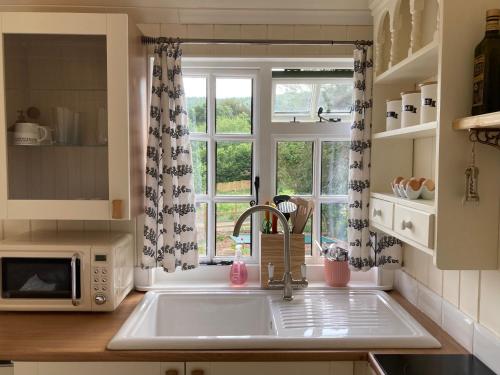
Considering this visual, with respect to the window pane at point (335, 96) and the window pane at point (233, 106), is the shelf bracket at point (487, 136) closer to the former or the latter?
the window pane at point (335, 96)

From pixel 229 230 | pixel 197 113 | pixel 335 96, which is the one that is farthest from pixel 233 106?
pixel 229 230

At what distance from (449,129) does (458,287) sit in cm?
59

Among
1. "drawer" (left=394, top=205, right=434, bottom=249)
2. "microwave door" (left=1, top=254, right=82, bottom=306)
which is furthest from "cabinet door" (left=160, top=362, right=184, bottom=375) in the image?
"drawer" (left=394, top=205, right=434, bottom=249)

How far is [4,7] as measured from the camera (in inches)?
71.6

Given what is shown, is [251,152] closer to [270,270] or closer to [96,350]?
[270,270]

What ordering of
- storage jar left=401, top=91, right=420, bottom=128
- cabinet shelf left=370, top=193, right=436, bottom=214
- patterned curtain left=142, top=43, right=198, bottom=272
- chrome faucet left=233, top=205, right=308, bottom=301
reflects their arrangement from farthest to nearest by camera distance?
patterned curtain left=142, top=43, right=198, bottom=272 < chrome faucet left=233, top=205, right=308, bottom=301 < storage jar left=401, top=91, right=420, bottom=128 < cabinet shelf left=370, top=193, right=436, bottom=214

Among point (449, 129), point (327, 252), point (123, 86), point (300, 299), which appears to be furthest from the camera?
point (327, 252)

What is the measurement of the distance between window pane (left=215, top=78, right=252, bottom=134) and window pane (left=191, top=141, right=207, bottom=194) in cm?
12

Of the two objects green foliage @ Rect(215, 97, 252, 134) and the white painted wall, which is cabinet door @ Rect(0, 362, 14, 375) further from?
green foliage @ Rect(215, 97, 252, 134)

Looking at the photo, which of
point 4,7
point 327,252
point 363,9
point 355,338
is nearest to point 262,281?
point 327,252

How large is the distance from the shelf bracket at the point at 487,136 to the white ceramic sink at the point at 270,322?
26.8 inches

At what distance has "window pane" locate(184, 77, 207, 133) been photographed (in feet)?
6.55

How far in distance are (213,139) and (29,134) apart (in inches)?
31.0

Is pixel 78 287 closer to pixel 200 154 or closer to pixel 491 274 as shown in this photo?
pixel 200 154
